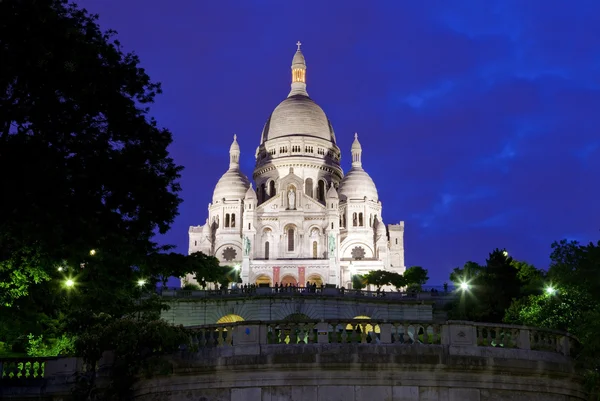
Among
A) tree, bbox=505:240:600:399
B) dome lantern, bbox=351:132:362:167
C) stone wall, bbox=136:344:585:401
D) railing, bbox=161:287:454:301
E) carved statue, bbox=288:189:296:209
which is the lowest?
stone wall, bbox=136:344:585:401

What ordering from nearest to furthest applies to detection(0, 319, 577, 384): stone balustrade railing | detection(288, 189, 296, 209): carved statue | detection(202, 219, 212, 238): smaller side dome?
1. detection(0, 319, 577, 384): stone balustrade railing
2. detection(288, 189, 296, 209): carved statue
3. detection(202, 219, 212, 238): smaller side dome

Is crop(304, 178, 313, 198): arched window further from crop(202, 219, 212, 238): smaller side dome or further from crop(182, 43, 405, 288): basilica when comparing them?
crop(202, 219, 212, 238): smaller side dome

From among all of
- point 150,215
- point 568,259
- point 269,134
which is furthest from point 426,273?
point 150,215

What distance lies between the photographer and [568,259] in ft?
143

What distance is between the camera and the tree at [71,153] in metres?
25.5

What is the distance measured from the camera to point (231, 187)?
131 meters

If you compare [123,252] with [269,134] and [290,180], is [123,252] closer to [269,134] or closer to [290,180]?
[290,180]

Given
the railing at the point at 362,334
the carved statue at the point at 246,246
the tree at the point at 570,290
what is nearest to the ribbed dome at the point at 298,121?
the carved statue at the point at 246,246

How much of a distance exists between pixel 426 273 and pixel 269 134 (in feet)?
148

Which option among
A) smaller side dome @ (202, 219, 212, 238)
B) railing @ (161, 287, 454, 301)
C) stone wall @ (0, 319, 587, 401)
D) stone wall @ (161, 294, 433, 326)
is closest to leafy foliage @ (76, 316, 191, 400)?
stone wall @ (0, 319, 587, 401)

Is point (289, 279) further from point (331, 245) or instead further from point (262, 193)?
point (262, 193)

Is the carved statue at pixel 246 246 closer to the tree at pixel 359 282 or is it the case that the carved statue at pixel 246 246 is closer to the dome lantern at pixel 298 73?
the tree at pixel 359 282

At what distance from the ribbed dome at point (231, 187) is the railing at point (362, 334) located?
108 meters

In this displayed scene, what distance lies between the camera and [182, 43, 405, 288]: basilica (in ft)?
379
